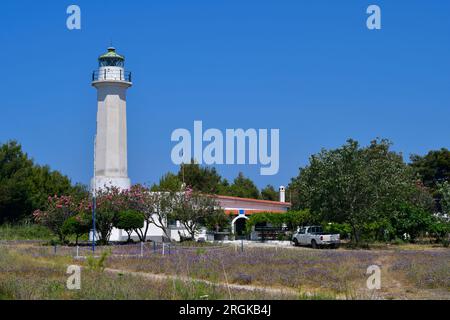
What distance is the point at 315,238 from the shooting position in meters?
44.5

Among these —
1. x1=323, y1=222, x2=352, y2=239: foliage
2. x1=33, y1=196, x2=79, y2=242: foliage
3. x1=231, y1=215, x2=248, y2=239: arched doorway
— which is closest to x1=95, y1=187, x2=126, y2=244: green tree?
x1=33, y1=196, x2=79, y2=242: foliage

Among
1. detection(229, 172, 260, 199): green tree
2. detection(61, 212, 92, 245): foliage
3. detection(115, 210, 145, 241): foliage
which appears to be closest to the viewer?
detection(61, 212, 92, 245): foliage

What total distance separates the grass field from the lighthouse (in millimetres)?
19403

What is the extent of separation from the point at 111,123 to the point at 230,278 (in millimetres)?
32191

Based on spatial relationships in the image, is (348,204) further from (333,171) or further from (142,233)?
(142,233)

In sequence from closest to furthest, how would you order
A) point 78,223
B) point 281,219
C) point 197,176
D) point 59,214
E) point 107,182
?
point 78,223
point 59,214
point 107,182
point 281,219
point 197,176

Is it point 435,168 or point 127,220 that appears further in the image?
point 435,168

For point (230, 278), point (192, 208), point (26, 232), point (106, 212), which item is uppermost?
point (192, 208)

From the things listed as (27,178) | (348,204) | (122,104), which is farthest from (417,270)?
(27,178)

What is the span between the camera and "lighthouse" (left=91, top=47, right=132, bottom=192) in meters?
51.4

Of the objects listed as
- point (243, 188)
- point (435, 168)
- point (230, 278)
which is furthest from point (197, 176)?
point (230, 278)

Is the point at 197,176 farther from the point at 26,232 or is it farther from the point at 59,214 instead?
the point at 59,214

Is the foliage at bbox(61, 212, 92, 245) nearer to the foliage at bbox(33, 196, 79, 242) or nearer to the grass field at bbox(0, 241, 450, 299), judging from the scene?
the foliage at bbox(33, 196, 79, 242)

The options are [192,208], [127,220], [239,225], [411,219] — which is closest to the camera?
[127,220]
